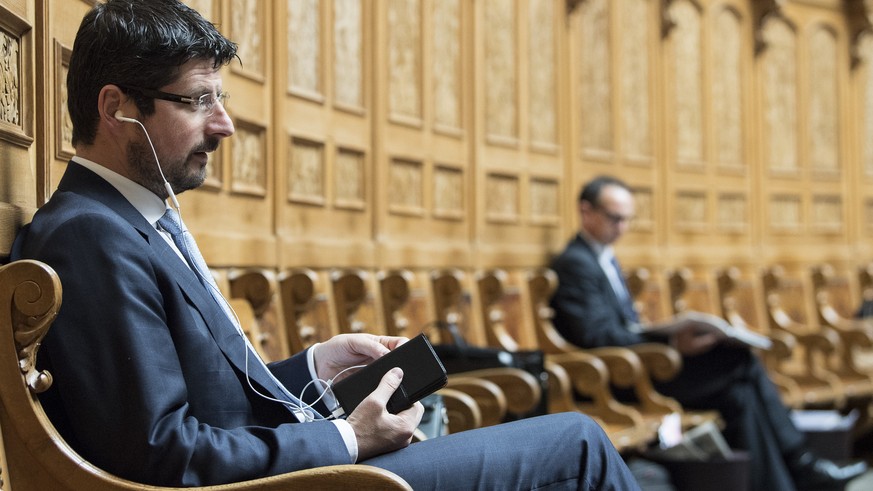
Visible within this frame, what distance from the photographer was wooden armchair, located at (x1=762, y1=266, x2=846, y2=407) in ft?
20.2

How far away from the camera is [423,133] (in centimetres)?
495

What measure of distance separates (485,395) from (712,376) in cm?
184

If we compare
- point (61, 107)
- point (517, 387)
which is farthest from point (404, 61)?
point (61, 107)

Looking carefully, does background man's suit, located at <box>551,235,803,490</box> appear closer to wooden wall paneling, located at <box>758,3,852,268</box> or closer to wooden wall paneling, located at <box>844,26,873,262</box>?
wooden wall paneling, located at <box>758,3,852,268</box>

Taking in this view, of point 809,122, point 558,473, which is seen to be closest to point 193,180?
point 558,473

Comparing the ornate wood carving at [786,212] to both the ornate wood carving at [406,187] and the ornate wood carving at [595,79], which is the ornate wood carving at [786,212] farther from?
the ornate wood carving at [406,187]

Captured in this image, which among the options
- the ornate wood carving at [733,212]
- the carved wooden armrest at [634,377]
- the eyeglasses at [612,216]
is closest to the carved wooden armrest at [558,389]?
the carved wooden armrest at [634,377]

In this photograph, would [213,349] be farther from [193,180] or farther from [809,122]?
[809,122]

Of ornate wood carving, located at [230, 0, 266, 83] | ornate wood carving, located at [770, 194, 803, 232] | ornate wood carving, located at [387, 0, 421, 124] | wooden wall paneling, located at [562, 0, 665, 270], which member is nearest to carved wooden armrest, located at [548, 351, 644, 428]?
ornate wood carving, located at [387, 0, 421, 124]

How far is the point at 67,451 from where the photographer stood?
171 cm

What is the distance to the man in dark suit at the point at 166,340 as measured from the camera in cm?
173

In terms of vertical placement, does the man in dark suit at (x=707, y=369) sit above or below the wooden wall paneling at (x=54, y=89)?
below

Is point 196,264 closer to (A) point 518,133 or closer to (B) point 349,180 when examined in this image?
(B) point 349,180

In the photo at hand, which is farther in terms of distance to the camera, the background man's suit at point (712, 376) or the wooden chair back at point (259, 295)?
the background man's suit at point (712, 376)
